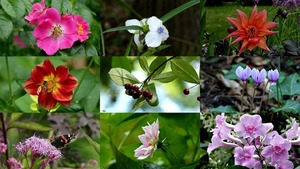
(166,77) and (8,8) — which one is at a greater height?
(8,8)

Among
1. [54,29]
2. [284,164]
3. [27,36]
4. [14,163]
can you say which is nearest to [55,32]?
[54,29]

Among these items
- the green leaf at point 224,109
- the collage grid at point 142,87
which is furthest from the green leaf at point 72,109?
the green leaf at point 224,109

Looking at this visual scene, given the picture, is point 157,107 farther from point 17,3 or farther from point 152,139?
point 17,3

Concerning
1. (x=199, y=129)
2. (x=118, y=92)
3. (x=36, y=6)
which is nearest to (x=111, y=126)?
(x=118, y=92)

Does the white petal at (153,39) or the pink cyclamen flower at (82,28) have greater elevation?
the pink cyclamen flower at (82,28)

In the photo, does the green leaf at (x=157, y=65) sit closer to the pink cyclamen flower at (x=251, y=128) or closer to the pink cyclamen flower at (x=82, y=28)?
the pink cyclamen flower at (x=82, y=28)

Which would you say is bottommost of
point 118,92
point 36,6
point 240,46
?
point 118,92

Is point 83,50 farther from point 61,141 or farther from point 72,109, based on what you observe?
point 61,141

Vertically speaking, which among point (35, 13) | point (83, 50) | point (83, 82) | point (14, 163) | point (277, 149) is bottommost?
point (14, 163)
